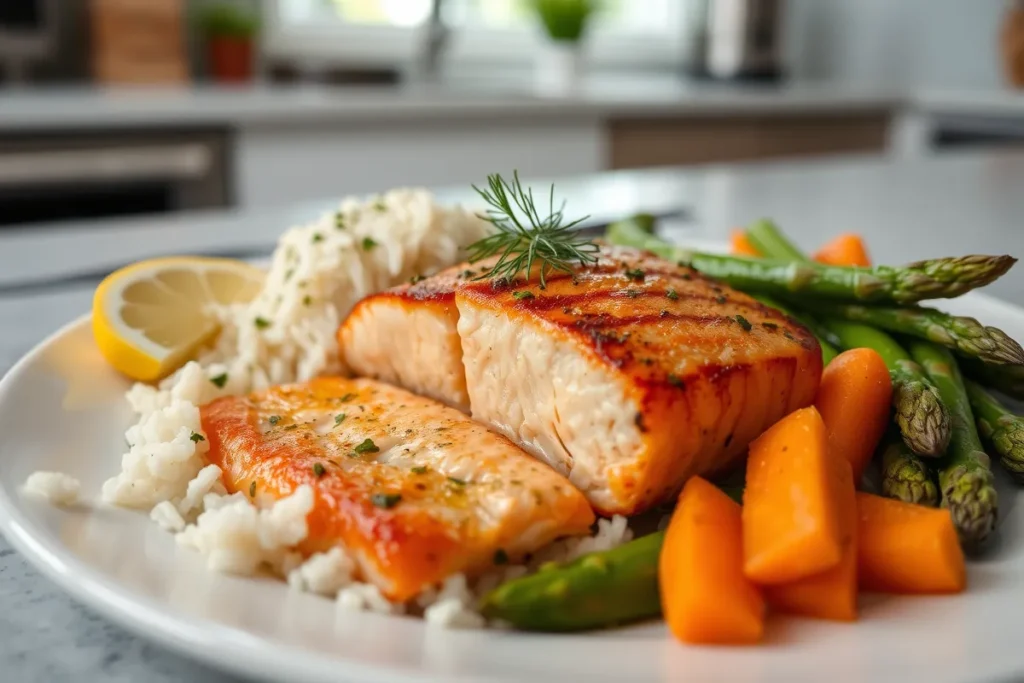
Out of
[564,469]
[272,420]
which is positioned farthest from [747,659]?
[272,420]

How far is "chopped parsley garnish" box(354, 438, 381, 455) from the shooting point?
1352 millimetres

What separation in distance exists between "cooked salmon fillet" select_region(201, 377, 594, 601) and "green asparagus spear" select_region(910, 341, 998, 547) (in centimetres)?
48

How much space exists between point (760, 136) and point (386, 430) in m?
5.88

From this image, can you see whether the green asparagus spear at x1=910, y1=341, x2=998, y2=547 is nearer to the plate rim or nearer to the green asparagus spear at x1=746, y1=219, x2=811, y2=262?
the green asparagus spear at x1=746, y1=219, x2=811, y2=262

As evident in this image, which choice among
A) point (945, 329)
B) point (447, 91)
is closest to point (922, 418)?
point (945, 329)

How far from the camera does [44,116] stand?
443 cm

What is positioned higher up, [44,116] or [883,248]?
[44,116]

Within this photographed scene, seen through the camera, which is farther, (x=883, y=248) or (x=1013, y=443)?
(x=883, y=248)

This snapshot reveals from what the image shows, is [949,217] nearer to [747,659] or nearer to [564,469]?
[564,469]

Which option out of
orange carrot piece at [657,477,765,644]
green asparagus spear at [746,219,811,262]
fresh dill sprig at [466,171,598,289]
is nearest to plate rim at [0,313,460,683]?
orange carrot piece at [657,477,765,644]

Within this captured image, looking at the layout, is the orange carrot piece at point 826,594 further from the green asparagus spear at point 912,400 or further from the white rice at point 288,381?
the green asparagus spear at point 912,400

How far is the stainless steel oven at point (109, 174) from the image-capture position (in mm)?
4445

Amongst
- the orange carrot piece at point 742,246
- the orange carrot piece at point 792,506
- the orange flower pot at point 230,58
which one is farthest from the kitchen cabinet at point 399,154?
the orange carrot piece at point 792,506

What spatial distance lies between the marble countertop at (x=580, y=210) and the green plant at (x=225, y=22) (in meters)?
3.07
